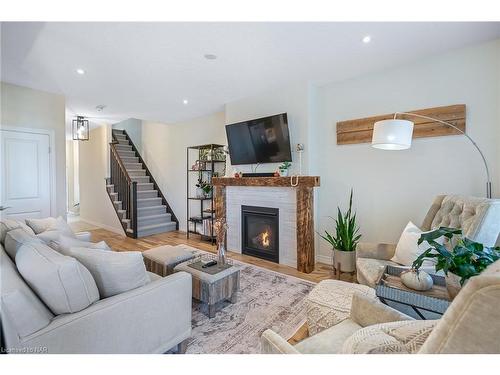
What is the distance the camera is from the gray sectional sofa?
1.00 meters

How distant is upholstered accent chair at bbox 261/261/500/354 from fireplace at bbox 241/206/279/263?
7.42 ft

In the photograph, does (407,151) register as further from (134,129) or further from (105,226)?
(134,129)

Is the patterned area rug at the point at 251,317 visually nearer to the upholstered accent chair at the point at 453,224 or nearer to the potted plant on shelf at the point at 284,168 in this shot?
the upholstered accent chair at the point at 453,224

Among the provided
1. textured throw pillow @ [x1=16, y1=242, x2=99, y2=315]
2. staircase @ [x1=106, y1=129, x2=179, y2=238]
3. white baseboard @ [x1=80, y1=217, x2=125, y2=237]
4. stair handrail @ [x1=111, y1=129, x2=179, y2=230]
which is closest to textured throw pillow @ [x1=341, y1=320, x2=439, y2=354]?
textured throw pillow @ [x1=16, y1=242, x2=99, y2=315]

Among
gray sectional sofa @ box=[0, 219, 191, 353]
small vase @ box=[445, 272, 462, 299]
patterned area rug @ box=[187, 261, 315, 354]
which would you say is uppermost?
small vase @ box=[445, 272, 462, 299]

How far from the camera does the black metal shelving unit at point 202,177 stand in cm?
476

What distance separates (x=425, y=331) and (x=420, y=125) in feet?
8.62

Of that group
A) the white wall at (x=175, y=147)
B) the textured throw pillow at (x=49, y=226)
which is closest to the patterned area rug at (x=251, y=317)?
the textured throw pillow at (x=49, y=226)

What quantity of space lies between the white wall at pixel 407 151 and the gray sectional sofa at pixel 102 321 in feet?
8.15

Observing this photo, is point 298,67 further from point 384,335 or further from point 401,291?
point 384,335

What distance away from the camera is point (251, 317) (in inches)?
83.7

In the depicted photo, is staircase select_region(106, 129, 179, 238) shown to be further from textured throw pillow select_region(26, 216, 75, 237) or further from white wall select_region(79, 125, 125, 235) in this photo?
→ textured throw pillow select_region(26, 216, 75, 237)

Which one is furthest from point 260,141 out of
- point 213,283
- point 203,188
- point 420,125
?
point 213,283
